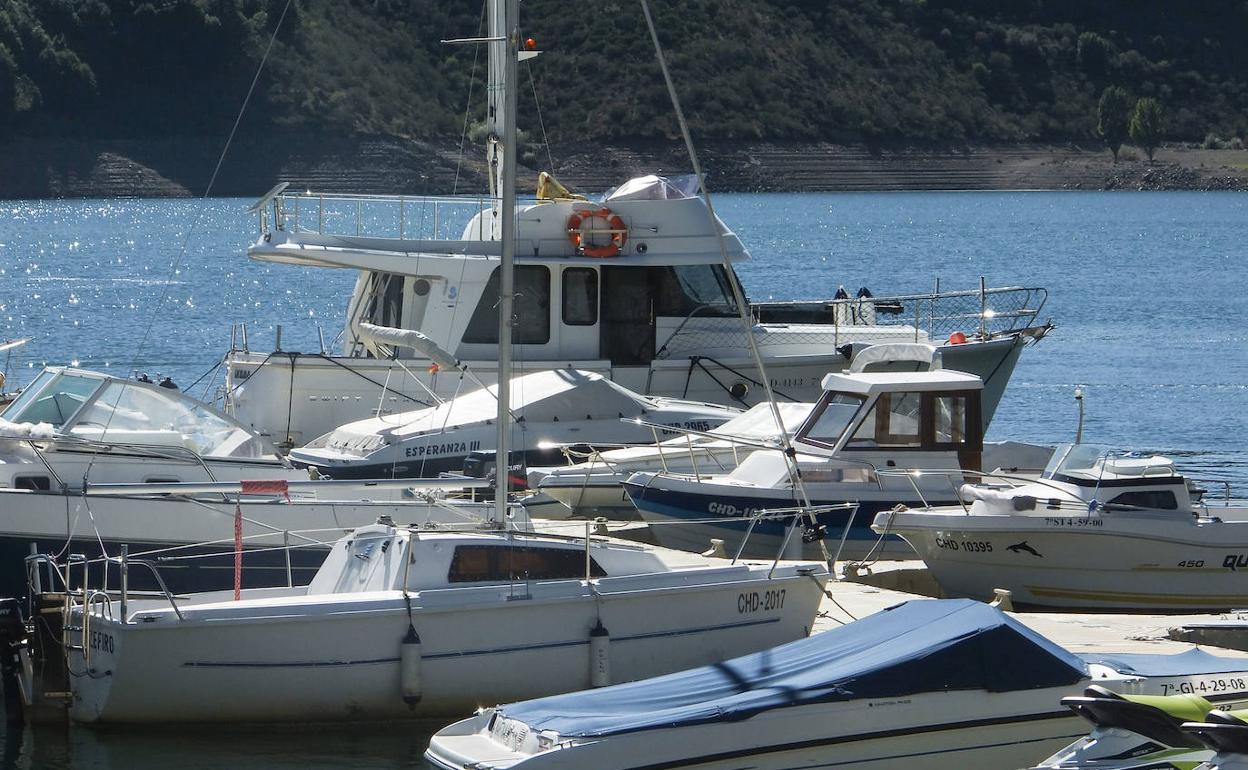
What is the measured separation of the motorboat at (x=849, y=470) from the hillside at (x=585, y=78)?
8299cm

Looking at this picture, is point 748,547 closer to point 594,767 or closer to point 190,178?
point 594,767

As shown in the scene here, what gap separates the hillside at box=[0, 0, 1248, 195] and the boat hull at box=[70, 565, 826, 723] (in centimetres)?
8760

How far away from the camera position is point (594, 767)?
9.88m

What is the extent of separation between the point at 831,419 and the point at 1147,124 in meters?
→ 133

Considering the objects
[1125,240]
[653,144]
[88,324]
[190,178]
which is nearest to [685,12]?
[653,144]

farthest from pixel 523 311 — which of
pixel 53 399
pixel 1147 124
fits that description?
pixel 1147 124

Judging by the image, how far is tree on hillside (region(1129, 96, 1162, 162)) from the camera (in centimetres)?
14188

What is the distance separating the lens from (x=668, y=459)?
18172 millimetres

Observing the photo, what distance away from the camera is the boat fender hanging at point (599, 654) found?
12.1m

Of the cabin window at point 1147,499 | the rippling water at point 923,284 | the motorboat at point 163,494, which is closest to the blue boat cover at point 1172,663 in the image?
the cabin window at point 1147,499

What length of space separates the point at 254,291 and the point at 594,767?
171 ft

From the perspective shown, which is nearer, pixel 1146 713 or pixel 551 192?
pixel 1146 713

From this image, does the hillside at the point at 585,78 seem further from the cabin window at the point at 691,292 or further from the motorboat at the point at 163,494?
the motorboat at the point at 163,494

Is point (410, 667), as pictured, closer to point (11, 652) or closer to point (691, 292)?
point (11, 652)
